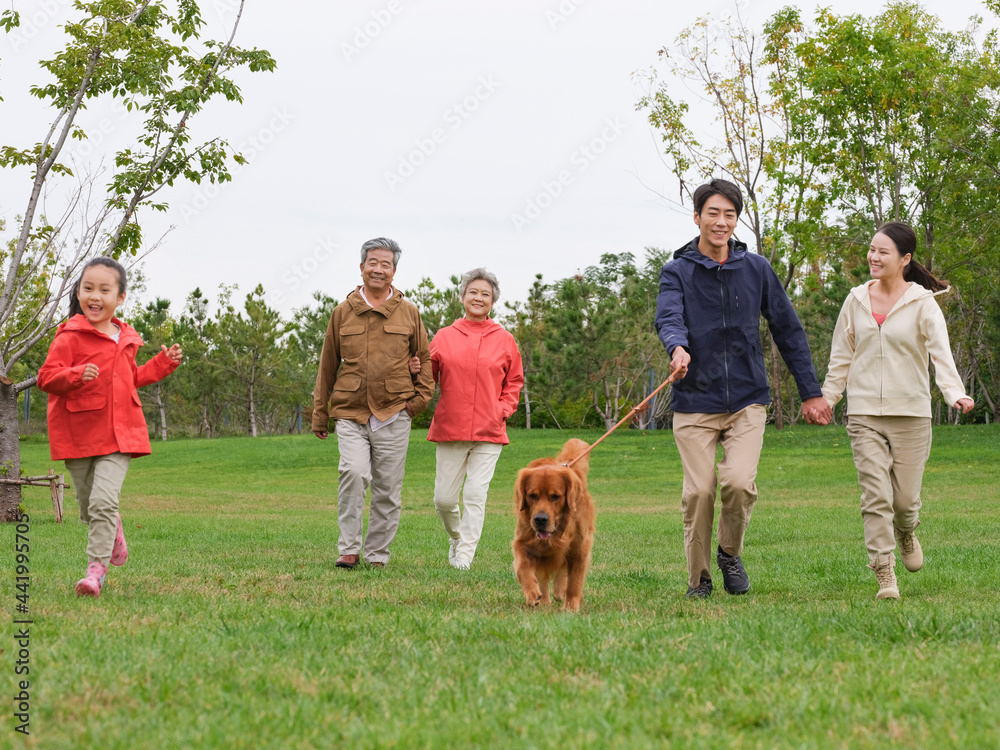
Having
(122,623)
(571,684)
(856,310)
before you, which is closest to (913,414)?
(856,310)

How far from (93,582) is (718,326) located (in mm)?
4211

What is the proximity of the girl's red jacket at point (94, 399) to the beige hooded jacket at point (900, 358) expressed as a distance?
4.39 m

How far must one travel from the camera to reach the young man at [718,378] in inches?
249

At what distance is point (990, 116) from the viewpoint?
22875mm

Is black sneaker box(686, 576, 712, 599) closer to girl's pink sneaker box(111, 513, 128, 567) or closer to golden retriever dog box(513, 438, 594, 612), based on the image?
golden retriever dog box(513, 438, 594, 612)

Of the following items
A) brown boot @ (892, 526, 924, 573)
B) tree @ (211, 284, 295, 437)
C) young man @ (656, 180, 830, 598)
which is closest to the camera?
young man @ (656, 180, 830, 598)

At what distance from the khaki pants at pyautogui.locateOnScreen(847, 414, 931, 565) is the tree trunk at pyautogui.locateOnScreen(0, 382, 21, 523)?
40.8 ft

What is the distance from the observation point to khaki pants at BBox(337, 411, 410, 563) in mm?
8164

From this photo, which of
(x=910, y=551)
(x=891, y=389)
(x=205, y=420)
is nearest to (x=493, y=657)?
(x=891, y=389)

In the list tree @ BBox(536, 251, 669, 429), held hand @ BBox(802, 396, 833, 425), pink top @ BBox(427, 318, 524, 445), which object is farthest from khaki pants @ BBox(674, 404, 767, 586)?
tree @ BBox(536, 251, 669, 429)

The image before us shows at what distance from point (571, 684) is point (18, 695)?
Result: 75.5 inches

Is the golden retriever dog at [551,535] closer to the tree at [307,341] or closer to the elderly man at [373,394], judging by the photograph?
the elderly man at [373,394]

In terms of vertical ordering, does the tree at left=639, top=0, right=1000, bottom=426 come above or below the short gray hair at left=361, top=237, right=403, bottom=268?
above

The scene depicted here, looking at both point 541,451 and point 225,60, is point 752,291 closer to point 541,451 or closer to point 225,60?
point 225,60
